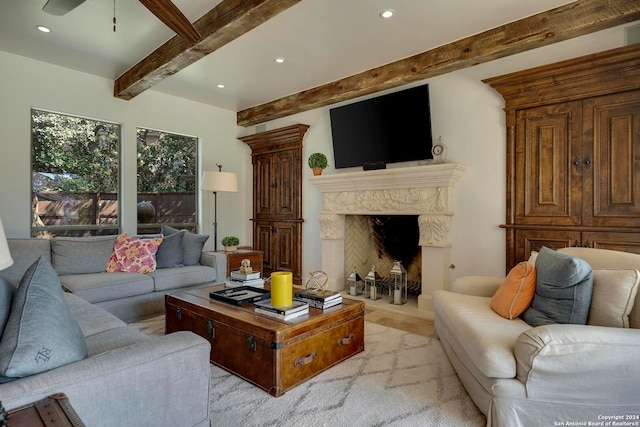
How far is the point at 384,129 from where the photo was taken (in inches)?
156

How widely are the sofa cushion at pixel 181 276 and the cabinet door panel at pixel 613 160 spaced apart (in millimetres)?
3499

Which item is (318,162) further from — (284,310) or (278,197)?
(284,310)

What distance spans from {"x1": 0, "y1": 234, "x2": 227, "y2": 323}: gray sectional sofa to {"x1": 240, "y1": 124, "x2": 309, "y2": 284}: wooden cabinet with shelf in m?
1.72

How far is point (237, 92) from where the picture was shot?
4.71 metres

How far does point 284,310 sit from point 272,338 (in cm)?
20

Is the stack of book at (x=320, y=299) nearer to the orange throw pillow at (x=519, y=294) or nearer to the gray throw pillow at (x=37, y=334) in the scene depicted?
the orange throw pillow at (x=519, y=294)

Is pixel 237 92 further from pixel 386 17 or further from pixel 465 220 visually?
pixel 465 220

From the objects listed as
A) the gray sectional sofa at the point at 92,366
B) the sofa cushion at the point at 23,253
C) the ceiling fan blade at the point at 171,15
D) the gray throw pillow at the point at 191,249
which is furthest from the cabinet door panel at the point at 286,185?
the gray sectional sofa at the point at 92,366

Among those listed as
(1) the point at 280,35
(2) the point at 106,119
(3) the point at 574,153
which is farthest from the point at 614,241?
(2) the point at 106,119

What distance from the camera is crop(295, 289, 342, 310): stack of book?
2.24 metres

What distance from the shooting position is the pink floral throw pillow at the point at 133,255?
3322 mm

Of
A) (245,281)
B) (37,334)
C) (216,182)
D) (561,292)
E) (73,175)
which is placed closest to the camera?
(37,334)

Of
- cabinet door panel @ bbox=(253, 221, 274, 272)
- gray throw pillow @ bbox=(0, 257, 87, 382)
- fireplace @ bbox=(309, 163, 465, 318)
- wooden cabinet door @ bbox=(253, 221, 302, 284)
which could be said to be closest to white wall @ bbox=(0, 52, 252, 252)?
cabinet door panel @ bbox=(253, 221, 274, 272)

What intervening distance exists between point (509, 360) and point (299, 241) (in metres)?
3.62
